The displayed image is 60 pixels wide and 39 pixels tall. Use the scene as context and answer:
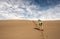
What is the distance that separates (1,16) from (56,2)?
754 millimetres

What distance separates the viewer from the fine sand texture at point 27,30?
1.76 metres

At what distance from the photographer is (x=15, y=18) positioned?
1.79m

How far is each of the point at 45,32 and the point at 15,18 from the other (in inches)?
17.2

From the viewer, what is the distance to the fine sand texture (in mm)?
1761

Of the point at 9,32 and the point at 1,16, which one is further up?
the point at 1,16

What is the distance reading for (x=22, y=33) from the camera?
1.77 m

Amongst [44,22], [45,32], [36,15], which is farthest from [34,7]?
[45,32]

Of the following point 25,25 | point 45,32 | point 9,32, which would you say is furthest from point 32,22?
point 9,32

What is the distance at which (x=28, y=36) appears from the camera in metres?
1.76

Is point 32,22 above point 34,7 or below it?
below

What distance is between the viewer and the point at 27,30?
5.85 ft

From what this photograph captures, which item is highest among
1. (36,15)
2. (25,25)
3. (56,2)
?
(56,2)

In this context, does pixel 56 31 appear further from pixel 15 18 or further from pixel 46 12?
pixel 15 18

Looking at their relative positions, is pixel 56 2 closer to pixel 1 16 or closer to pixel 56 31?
pixel 56 31
